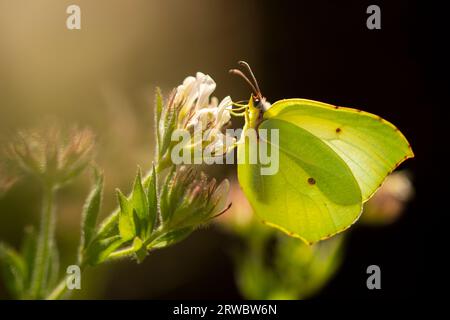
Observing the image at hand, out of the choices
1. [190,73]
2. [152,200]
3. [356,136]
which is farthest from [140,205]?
[190,73]

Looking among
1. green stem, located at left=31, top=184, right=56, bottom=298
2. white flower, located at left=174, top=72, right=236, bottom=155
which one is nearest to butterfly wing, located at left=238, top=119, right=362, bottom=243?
white flower, located at left=174, top=72, right=236, bottom=155

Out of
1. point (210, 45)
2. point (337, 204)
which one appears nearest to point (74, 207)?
point (337, 204)

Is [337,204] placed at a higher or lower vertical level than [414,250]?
higher

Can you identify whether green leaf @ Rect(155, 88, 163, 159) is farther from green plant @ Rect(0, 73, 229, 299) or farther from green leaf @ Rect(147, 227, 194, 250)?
green leaf @ Rect(147, 227, 194, 250)

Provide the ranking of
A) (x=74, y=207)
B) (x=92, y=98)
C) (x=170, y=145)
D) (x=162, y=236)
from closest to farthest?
1. (x=162, y=236)
2. (x=170, y=145)
3. (x=74, y=207)
4. (x=92, y=98)

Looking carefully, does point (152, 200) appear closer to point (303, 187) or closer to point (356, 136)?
point (303, 187)

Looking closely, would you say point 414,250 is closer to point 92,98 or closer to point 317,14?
point 317,14
